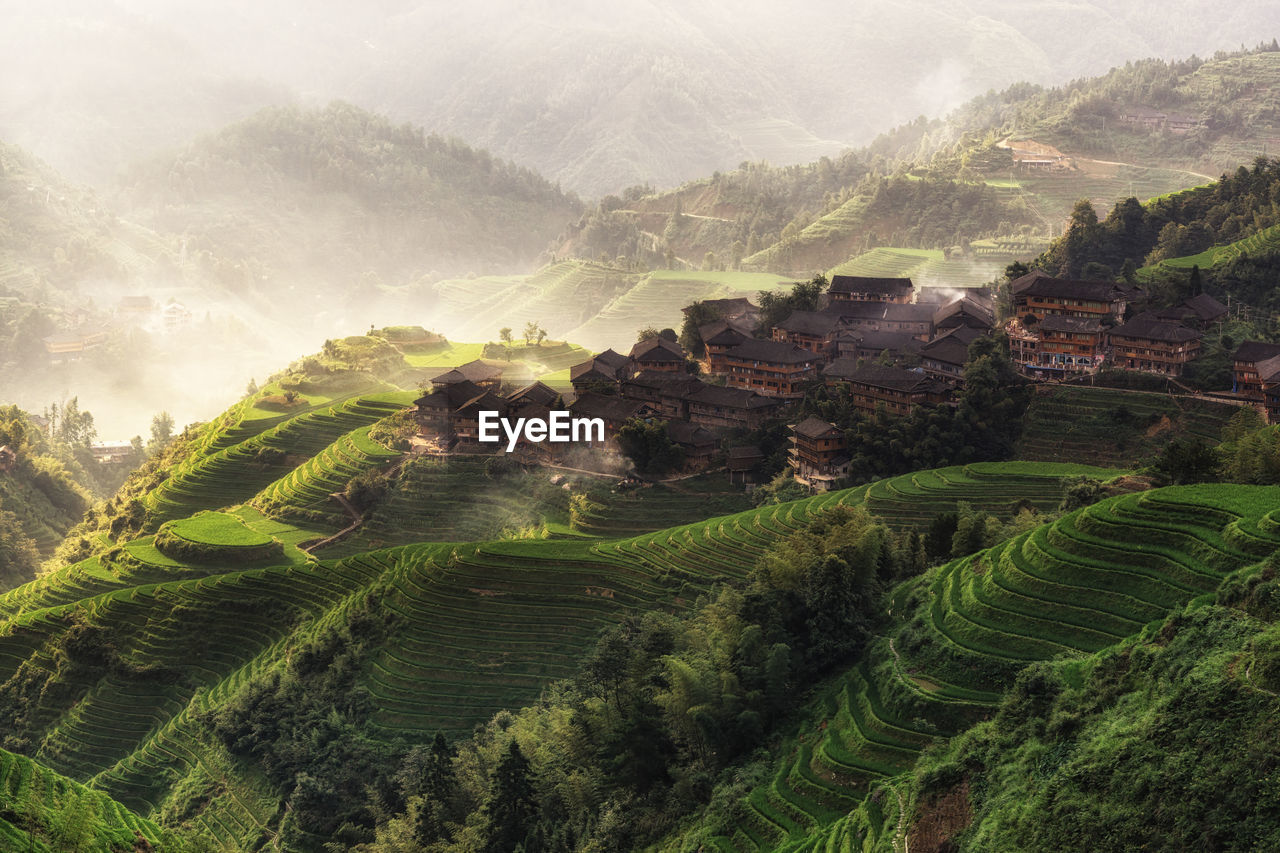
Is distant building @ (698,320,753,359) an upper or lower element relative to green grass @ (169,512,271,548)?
upper

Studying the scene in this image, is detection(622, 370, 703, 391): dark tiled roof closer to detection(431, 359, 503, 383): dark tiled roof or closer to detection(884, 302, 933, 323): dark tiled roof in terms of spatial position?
detection(431, 359, 503, 383): dark tiled roof

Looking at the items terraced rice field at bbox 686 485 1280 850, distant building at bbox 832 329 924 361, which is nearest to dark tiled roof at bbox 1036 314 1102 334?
distant building at bbox 832 329 924 361

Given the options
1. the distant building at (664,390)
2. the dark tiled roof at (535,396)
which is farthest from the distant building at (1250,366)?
the dark tiled roof at (535,396)

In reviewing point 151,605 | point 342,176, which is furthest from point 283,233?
point 151,605

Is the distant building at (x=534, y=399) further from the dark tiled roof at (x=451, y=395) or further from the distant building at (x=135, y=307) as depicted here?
the distant building at (x=135, y=307)

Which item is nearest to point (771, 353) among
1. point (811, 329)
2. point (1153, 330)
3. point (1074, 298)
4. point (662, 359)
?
point (811, 329)

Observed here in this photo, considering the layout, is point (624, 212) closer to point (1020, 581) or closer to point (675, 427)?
point (675, 427)

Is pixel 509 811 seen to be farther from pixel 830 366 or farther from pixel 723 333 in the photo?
pixel 723 333
